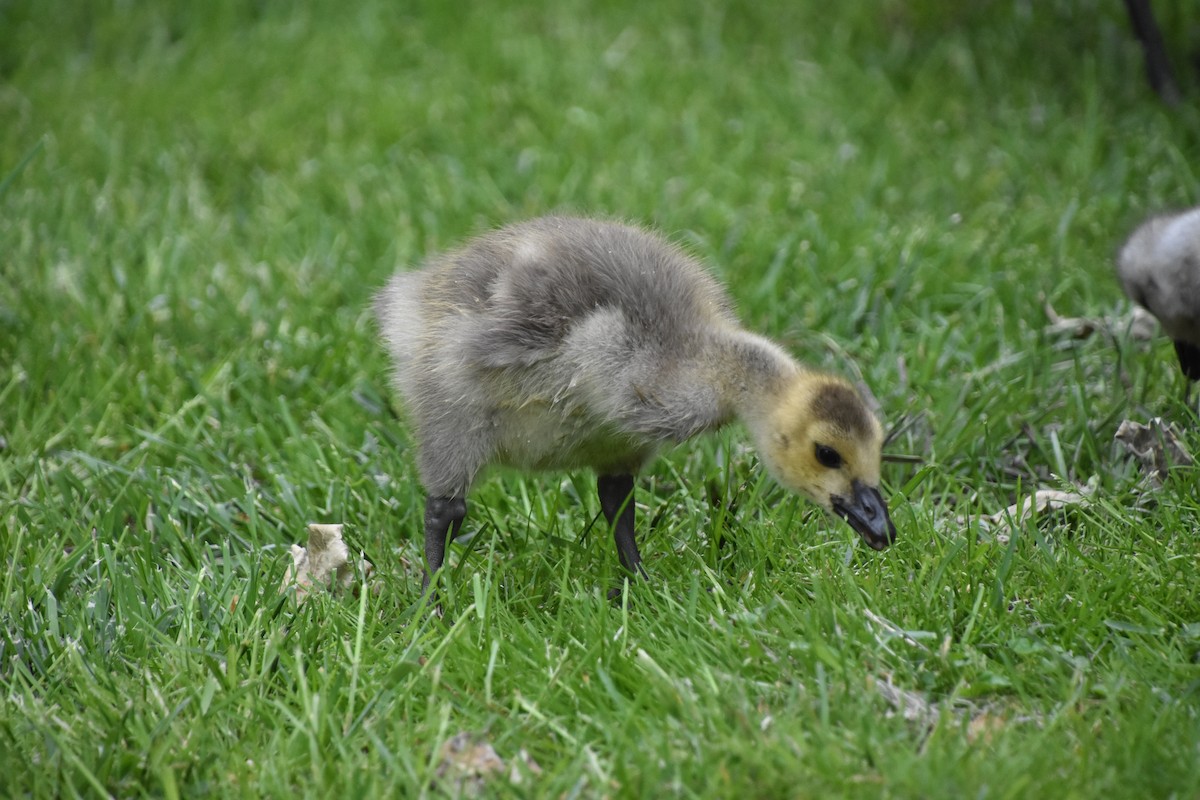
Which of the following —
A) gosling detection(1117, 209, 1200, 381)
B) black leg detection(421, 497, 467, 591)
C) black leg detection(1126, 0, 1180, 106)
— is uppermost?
black leg detection(1126, 0, 1180, 106)

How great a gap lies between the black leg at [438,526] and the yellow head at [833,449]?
839 mm

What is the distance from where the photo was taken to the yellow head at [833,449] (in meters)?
2.92

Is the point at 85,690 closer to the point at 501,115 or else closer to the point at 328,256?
the point at 328,256

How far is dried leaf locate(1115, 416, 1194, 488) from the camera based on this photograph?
3.40 metres

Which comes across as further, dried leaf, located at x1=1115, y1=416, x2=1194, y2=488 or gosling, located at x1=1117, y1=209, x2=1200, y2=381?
gosling, located at x1=1117, y1=209, x2=1200, y2=381

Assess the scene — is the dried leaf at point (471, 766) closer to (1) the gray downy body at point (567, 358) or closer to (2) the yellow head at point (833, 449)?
(1) the gray downy body at point (567, 358)

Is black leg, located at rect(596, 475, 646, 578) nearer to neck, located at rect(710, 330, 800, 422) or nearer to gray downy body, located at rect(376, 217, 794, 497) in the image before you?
gray downy body, located at rect(376, 217, 794, 497)

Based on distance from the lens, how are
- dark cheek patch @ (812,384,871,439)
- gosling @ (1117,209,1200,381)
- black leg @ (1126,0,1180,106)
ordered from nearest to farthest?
dark cheek patch @ (812,384,871,439), gosling @ (1117,209,1200,381), black leg @ (1126,0,1180,106)

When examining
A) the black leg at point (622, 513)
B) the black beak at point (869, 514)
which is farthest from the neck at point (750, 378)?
the black leg at point (622, 513)

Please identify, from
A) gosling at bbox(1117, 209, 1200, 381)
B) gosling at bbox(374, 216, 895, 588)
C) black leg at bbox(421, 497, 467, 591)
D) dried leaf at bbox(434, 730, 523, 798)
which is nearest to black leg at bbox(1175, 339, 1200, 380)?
gosling at bbox(1117, 209, 1200, 381)

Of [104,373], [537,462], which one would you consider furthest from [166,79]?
[537,462]

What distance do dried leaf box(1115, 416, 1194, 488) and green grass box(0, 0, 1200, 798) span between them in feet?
0.20

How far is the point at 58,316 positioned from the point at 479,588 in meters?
2.52

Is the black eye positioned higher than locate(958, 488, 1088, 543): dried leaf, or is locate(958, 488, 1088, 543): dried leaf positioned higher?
the black eye
